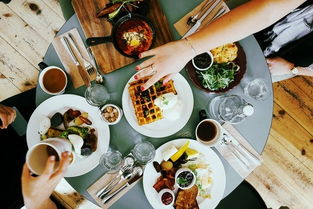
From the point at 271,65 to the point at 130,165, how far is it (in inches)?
42.4

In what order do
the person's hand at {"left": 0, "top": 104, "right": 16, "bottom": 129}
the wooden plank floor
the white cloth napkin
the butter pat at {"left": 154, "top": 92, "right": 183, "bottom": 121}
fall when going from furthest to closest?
the wooden plank floor, the white cloth napkin, the person's hand at {"left": 0, "top": 104, "right": 16, "bottom": 129}, the butter pat at {"left": 154, "top": 92, "right": 183, "bottom": 121}

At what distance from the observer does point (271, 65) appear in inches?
78.0

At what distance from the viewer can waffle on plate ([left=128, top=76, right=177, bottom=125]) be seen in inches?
61.7

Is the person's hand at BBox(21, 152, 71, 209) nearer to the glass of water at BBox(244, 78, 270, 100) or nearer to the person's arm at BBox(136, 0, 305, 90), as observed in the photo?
the person's arm at BBox(136, 0, 305, 90)

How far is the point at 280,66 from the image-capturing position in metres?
1.97

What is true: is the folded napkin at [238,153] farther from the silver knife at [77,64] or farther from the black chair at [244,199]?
the silver knife at [77,64]

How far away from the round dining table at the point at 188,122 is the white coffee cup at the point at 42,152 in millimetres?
223

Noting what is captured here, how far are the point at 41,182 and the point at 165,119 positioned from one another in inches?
25.5

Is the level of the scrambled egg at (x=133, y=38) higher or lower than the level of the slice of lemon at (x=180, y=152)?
higher

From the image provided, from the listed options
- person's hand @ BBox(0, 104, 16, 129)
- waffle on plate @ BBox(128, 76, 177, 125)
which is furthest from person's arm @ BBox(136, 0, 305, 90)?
person's hand @ BBox(0, 104, 16, 129)

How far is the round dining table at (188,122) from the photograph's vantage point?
1.61 m

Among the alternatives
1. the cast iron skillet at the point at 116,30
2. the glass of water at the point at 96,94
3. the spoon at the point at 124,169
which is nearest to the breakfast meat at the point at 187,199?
the spoon at the point at 124,169

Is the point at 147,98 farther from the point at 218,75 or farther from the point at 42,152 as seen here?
the point at 42,152

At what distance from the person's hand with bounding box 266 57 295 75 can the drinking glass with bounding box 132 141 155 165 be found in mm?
946
